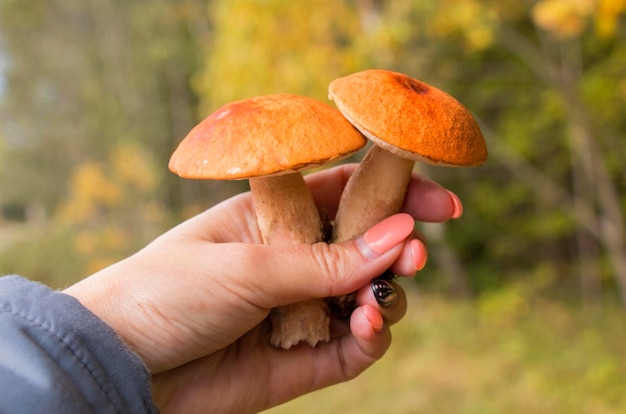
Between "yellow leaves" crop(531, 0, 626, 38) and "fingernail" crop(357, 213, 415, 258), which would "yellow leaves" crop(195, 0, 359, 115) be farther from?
"fingernail" crop(357, 213, 415, 258)

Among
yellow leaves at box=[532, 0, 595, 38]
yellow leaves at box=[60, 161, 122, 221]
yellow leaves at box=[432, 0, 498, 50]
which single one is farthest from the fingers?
yellow leaves at box=[60, 161, 122, 221]

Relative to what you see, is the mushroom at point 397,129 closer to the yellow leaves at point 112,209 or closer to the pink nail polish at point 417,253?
the pink nail polish at point 417,253

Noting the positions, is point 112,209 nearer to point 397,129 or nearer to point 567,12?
point 567,12

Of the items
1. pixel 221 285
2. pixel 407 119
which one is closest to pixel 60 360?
pixel 221 285

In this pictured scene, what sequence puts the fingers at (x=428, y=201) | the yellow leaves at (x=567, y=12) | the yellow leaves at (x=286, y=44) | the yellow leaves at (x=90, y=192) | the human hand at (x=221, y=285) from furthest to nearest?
1. the yellow leaves at (x=90, y=192)
2. the yellow leaves at (x=286, y=44)
3. the yellow leaves at (x=567, y=12)
4. the fingers at (x=428, y=201)
5. the human hand at (x=221, y=285)

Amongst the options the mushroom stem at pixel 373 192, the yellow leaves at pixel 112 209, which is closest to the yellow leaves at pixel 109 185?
the yellow leaves at pixel 112 209
